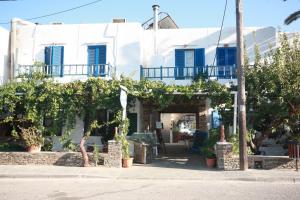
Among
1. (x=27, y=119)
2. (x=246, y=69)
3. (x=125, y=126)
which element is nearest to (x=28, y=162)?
(x=27, y=119)

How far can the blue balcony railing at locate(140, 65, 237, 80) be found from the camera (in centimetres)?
1855

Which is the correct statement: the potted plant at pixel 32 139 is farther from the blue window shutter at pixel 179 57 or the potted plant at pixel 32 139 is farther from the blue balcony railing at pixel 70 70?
the blue window shutter at pixel 179 57

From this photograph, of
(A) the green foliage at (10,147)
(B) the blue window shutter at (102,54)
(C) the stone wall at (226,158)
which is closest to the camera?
(C) the stone wall at (226,158)

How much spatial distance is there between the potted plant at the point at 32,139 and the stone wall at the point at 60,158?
0.63 m

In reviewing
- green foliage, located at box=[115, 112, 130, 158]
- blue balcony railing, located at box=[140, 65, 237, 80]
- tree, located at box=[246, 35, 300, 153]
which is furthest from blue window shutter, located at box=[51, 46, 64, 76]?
tree, located at box=[246, 35, 300, 153]

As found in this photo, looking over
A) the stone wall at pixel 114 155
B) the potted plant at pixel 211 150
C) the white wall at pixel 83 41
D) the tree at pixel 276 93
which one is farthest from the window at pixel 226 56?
the stone wall at pixel 114 155

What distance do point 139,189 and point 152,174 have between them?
256 cm

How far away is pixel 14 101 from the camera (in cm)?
1644

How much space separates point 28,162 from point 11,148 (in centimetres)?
252

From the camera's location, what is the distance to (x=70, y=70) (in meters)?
19.5

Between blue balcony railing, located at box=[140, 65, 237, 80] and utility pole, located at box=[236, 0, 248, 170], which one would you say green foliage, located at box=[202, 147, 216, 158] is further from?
blue balcony railing, located at box=[140, 65, 237, 80]

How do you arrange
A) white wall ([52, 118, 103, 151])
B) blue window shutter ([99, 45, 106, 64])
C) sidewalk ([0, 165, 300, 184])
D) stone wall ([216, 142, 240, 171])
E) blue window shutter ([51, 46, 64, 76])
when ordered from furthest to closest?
blue window shutter ([51, 46, 64, 76]), blue window shutter ([99, 45, 106, 64]), white wall ([52, 118, 103, 151]), stone wall ([216, 142, 240, 171]), sidewalk ([0, 165, 300, 184])

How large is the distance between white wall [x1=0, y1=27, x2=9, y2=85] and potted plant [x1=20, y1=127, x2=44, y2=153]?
221 inches

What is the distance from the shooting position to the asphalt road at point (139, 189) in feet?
28.5
